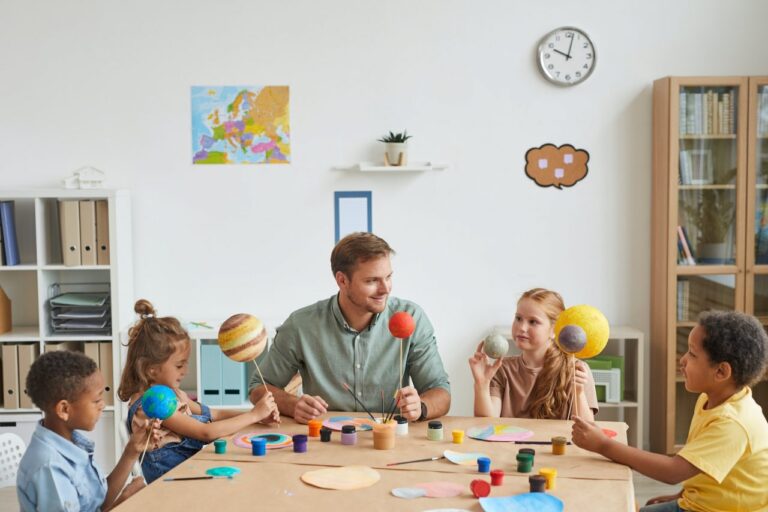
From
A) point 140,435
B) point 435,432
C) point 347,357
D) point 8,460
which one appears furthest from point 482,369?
point 8,460

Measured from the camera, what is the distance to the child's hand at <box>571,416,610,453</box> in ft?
7.45

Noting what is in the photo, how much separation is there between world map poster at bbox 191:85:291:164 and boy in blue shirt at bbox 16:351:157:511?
2447mm

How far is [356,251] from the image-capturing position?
2857 millimetres

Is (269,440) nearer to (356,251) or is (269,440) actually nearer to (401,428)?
(401,428)

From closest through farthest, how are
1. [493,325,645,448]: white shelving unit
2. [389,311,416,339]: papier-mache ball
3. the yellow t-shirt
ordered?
the yellow t-shirt < [389,311,416,339]: papier-mache ball < [493,325,645,448]: white shelving unit

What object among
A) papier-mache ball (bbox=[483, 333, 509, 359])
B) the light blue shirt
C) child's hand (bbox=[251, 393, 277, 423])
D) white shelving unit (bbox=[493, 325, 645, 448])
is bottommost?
white shelving unit (bbox=[493, 325, 645, 448])

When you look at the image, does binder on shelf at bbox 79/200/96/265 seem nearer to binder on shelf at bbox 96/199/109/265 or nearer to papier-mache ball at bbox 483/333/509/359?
binder on shelf at bbox 96/199/109/265

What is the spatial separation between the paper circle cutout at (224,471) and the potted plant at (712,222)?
309 centimetres

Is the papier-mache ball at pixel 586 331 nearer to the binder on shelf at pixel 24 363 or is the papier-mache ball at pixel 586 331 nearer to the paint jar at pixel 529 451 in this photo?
the paint jar at pixel 529 451

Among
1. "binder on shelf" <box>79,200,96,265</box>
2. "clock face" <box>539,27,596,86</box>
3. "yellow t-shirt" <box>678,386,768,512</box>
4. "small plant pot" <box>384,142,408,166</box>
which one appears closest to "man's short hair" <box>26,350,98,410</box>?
"yellow t-shirt" <box>678,386,768,512</box>

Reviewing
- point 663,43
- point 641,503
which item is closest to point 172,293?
point 641,503

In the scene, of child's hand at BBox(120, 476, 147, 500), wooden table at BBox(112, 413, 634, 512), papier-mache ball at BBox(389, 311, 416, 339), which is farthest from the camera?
papier-mache ball at BBox(389, 311, 416, 339)

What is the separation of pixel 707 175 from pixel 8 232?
3.57 meters

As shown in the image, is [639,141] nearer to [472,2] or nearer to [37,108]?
[472,2]
